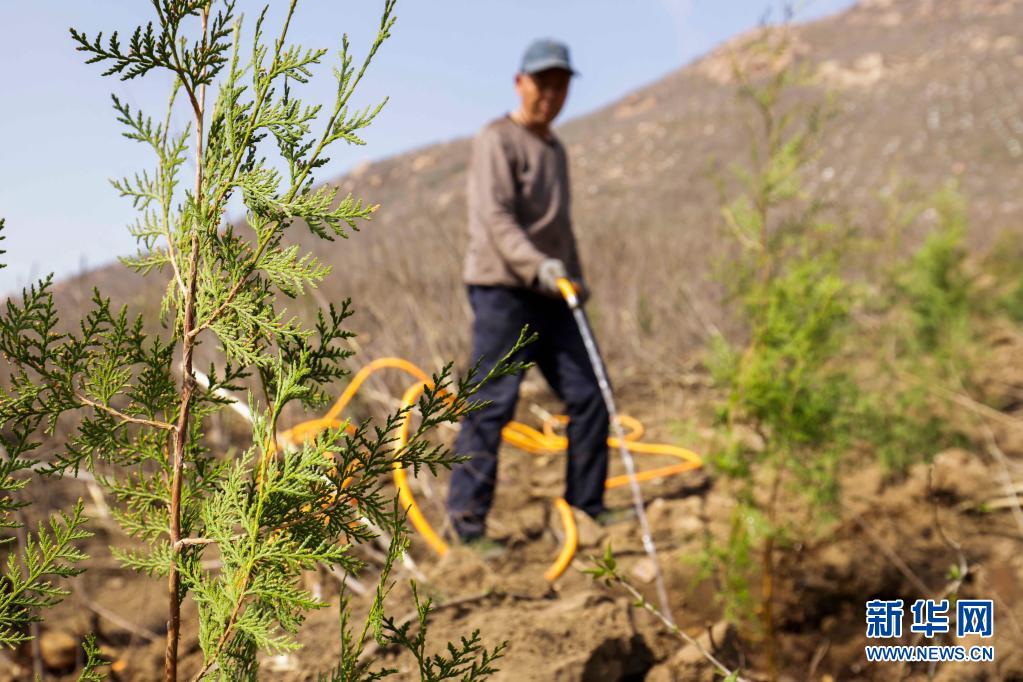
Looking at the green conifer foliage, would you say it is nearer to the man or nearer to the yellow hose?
the yellow hose

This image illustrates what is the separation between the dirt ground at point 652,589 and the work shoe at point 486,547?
0.04m

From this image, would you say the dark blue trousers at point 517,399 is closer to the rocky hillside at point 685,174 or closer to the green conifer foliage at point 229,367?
the rocky hillside at point 685,174

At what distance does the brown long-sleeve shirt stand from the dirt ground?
105cm

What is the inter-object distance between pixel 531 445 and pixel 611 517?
100 cm

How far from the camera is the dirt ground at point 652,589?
78.7 inches

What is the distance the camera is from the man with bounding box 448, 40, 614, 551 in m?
3.15

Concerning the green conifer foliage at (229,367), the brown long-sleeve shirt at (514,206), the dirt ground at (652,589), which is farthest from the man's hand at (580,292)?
the green conifer foliage at (229,367)

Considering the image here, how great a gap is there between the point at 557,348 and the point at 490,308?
16.2 inches

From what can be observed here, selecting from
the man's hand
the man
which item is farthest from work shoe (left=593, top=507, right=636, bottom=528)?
the man's hand

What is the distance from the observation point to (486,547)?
313 centimetres

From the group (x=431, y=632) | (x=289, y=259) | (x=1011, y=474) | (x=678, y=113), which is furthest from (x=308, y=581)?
(x=678, y=113)

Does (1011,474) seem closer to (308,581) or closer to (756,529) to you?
(756,529)

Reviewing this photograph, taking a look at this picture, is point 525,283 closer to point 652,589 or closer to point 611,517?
point 611,517

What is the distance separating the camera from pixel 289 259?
949 mm
